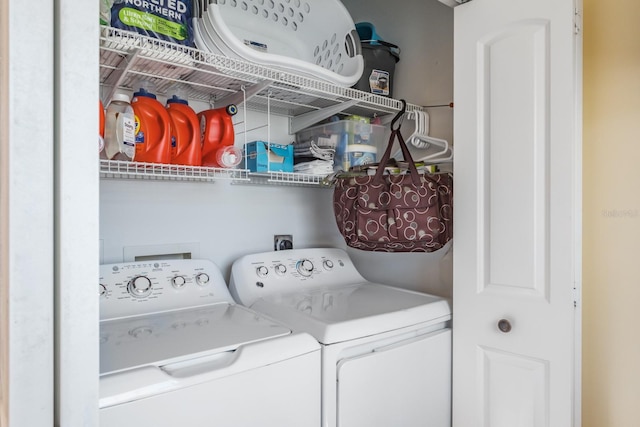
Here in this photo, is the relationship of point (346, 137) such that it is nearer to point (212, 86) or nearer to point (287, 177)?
point (287, 177)

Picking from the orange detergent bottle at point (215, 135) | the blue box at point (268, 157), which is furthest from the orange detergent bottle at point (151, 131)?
the blue box at point (268, 157)

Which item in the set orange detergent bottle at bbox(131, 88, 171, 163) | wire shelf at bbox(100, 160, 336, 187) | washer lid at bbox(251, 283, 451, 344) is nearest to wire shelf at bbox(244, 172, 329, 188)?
Answer: wire shelf at bbox(100, 160, 336, 187)

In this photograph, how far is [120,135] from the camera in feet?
4.18

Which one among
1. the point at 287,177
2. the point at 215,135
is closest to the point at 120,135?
the point at 215,135

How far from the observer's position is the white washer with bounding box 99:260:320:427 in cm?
94

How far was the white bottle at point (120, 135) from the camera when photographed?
1.27 meters

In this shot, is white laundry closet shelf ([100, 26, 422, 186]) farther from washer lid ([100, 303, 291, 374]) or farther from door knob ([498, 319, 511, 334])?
door knob ([498, 319, 511, 334])
